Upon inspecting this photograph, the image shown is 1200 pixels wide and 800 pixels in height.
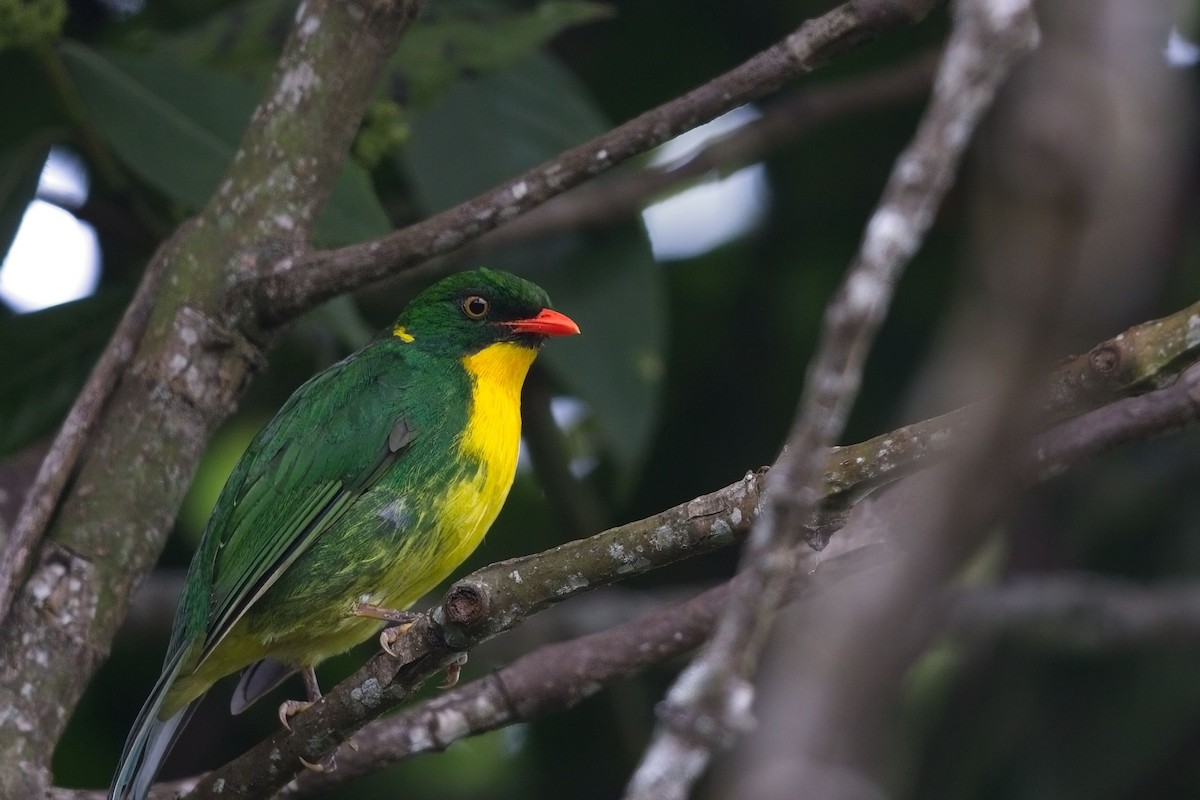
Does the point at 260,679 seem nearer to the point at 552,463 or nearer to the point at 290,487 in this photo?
the point at 290,487

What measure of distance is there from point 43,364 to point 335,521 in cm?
123

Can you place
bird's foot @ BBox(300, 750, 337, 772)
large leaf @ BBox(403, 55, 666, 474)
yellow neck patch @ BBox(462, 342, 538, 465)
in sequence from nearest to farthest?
bird's foot @ BBox(300, 750, 337, 772) < yellow neck patch @ BBox(462, 342, 538, 465) < large leaf @ BBox(403, 55, 666, 474)

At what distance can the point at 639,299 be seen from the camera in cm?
480

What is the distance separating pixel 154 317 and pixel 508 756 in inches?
118

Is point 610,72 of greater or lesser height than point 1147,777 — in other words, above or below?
above

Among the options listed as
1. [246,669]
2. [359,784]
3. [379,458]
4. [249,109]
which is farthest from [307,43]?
[359,784]

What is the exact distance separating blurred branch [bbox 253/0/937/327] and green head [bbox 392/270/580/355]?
3.30 ft

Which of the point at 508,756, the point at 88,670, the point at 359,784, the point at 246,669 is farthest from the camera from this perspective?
the point at 508,756

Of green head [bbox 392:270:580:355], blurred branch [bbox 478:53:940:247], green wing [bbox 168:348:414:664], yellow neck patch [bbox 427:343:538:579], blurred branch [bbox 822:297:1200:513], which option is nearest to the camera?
blurred branch [bbox 822:297:1200:513]

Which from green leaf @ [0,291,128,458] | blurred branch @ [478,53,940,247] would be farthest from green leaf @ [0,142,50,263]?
blurred branch @ [478,53,940,247]

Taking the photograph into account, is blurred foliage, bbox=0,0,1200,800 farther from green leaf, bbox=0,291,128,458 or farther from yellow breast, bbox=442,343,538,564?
yellow breast, bbox=442,343,538,564

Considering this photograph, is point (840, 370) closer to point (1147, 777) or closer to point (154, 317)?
point (154, 317)

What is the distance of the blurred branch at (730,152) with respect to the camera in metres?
5.09

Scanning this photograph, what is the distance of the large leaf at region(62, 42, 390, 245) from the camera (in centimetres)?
394
